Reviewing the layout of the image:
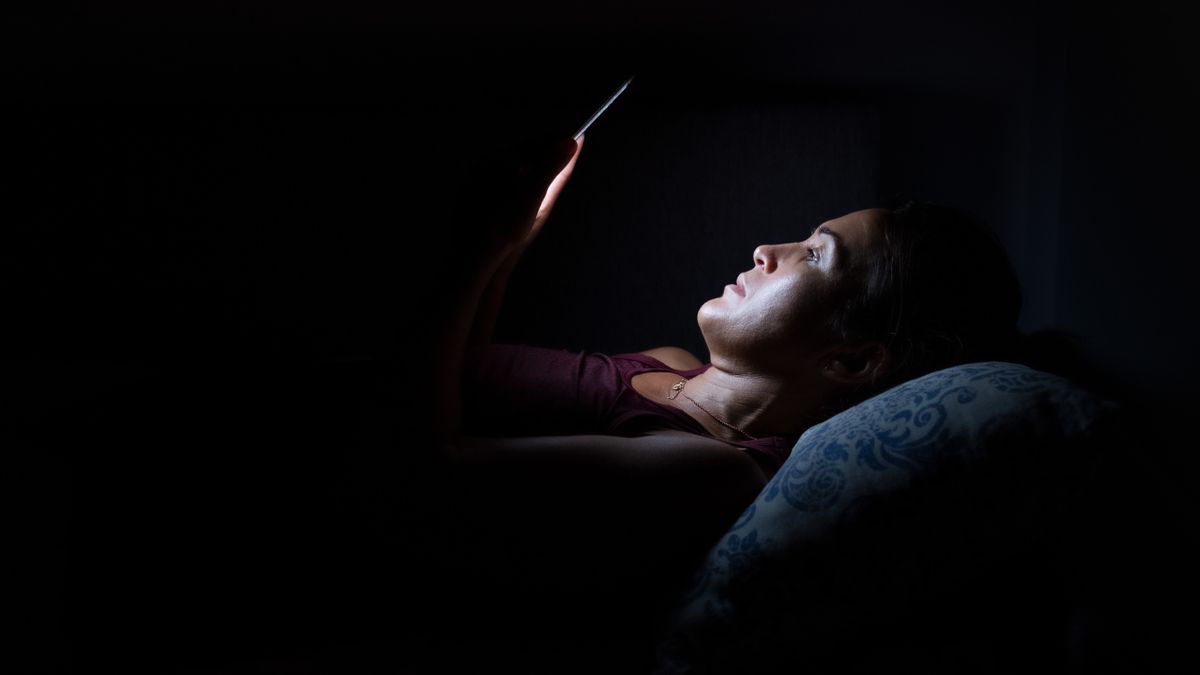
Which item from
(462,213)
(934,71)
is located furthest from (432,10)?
(934,71)

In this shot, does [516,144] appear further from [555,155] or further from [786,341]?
[786,341]

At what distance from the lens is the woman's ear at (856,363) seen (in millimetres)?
1142

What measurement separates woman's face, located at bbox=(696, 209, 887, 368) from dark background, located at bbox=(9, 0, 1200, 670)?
30 cm

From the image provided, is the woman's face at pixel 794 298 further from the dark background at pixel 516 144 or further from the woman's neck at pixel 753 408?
the dark background at pixel 516 144

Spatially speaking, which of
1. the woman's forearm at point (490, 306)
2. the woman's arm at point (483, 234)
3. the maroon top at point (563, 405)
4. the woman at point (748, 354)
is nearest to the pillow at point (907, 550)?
the woman at point (748, 354)

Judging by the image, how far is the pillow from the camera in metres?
0.81

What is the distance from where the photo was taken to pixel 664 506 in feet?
3.03

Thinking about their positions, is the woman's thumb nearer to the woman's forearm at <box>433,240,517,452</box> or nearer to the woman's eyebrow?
the woman's forearm at <box>433,240,517,452</box>

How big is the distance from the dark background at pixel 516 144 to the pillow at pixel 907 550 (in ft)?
2.02

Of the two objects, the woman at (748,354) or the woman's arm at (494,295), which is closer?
the woman at (748,354)

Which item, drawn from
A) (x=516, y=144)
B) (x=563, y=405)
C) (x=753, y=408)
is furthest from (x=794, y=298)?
(x=516, y=144)

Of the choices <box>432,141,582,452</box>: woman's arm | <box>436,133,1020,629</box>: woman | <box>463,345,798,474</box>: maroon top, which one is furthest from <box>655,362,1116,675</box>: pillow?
<box>432,141,582,452</box>: woman's arm

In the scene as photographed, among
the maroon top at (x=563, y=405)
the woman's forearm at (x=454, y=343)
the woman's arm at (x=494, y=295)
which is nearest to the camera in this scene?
the woman's forearm at (x=454, y=343)

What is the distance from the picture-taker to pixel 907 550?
808 mm
